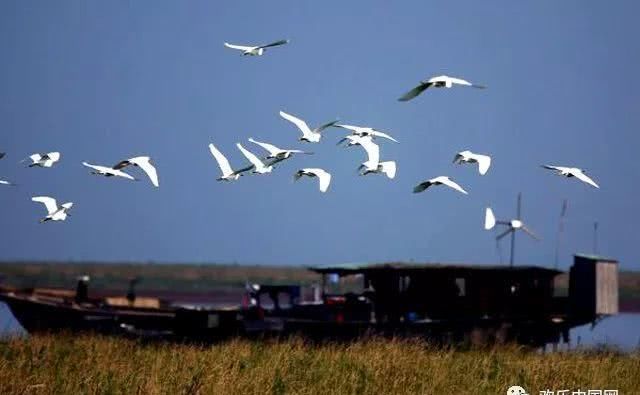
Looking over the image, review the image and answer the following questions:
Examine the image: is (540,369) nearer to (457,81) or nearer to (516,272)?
(457,81)

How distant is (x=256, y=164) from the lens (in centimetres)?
3338

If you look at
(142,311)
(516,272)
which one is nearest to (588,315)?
(516,272)

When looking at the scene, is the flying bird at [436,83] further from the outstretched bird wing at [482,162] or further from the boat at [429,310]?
the boat at [429,310]

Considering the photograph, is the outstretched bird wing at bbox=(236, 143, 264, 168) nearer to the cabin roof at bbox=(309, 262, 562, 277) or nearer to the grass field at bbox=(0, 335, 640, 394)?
the grass field at bbox=(0, 335, 640, 394)

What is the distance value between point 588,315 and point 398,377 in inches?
981

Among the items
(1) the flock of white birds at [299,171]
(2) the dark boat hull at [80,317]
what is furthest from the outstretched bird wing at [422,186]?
(2) the dark boat hull at [80,317]

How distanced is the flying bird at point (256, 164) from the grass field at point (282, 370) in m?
4.24

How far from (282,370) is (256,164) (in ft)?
20.3

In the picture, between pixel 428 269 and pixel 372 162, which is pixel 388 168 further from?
pixel 428 269

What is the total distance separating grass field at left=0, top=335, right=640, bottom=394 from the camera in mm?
26406

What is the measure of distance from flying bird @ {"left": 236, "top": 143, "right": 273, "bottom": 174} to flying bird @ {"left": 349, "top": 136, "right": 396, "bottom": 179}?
2080 millimetres

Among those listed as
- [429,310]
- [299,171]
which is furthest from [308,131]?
[429,310]

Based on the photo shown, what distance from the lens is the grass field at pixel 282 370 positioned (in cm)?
2641

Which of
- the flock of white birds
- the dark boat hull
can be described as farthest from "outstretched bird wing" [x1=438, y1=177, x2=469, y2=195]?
the dark boat hull
